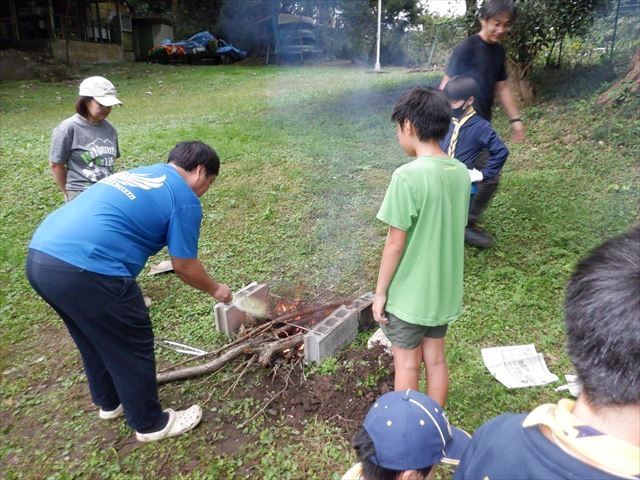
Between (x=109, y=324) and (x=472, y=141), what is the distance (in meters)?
2.95

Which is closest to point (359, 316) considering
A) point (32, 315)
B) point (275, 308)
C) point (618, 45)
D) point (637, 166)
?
point (275, 308)

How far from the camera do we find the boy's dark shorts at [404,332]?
2.23m

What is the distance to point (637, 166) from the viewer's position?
549cm

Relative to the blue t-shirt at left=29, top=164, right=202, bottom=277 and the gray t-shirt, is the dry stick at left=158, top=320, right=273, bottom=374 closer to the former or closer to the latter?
the blue t-shirt at left=29, top=164, right=202, bottom=277

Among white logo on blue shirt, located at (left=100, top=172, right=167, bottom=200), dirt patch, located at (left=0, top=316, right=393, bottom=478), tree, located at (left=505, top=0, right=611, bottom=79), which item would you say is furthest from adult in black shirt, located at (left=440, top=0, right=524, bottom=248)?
tree, located at (left=505, top=0, right=611, bottom=79)

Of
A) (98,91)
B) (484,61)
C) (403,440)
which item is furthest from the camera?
(484,61)

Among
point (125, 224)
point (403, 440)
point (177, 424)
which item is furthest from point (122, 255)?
point (403, 440)

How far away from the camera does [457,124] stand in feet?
12.3

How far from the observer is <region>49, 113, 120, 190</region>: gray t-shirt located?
11.7 ft

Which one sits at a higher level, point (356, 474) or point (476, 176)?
point (476, 176)

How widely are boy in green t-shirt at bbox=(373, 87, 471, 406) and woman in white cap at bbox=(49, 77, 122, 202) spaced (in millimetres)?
2436

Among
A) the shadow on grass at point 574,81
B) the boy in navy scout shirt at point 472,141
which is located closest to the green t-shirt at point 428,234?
the boy in navy scout shirt at point 472,141

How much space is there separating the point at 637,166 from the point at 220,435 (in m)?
5.42

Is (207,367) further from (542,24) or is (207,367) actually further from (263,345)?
(542,24)
